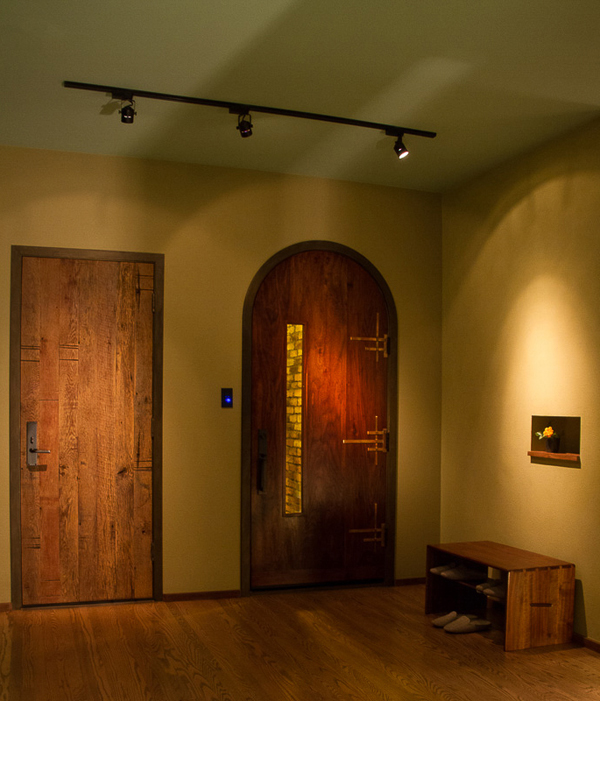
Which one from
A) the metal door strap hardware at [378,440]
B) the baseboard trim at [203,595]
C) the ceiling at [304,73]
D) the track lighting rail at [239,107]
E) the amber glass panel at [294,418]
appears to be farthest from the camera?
the metal door strap hardware at [378,440]

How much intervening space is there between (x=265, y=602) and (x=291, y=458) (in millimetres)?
961

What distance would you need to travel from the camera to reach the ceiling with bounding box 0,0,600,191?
2.70 metres

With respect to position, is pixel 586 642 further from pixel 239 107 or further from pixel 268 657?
pixel 239 107

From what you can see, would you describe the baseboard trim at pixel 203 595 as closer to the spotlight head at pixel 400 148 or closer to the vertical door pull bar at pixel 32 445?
the vertical door pull bar at pixel 32 445

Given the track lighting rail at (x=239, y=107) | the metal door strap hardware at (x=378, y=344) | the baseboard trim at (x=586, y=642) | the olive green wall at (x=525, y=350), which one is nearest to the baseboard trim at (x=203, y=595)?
the olive green wall at (x=525, y=350)

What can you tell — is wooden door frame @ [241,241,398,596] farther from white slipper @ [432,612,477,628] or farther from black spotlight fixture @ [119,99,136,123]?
black spotlight fixture @ [119,99,136,123]

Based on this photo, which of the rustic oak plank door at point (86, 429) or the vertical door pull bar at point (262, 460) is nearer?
the rustic oak plank door at point (86, 429)

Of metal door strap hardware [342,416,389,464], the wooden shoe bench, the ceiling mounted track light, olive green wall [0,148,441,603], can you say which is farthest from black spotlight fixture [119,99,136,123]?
the wooden shoe bench

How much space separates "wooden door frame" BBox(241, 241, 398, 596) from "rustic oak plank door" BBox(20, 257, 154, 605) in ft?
2.02

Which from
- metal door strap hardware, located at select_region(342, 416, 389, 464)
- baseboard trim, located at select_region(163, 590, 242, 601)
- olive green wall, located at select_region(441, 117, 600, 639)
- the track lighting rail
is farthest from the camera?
metal door strap hardware, located at select_region(342, 416, 389, 464)

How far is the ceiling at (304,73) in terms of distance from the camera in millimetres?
2703

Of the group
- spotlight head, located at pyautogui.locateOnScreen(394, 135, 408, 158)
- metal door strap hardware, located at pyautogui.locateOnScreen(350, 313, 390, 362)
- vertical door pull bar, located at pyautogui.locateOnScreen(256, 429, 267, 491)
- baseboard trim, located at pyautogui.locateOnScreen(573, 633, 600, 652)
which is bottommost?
baseboard trim, located at pyautogui.locateOnScreen(573, 633, 600, 652)

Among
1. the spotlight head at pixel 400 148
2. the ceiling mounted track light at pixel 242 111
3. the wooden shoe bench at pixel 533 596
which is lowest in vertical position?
the wooden shoe bench at pixel 533 596

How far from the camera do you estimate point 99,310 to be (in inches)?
169
